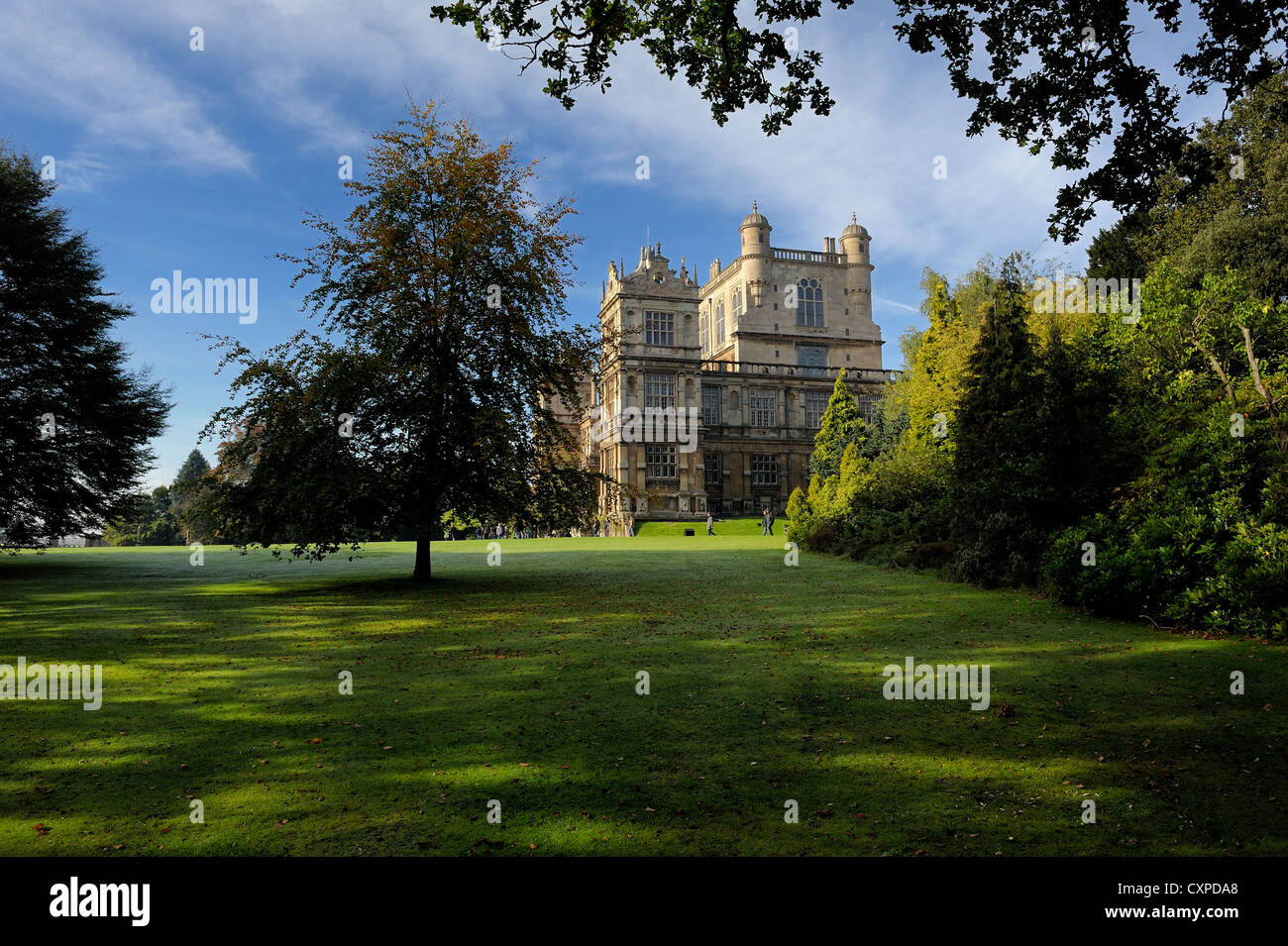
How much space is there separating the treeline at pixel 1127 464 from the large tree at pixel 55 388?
26265mm

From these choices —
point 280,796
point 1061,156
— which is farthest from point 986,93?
point 280,796

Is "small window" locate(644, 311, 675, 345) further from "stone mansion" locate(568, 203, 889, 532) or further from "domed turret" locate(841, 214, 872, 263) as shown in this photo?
"domed turret" locate(841, 214, 872, 263)

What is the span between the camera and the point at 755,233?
63.1m

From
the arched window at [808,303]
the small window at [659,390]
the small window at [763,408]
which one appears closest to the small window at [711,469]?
the small window at [763,408]

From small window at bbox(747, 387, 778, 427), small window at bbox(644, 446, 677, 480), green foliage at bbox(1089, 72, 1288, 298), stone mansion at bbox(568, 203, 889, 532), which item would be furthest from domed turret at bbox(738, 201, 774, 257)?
green foliage at bbox(1089, 72, 1288, 298)

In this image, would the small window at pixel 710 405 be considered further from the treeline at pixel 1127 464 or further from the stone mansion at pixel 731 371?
the treeline at pixel 1127 464

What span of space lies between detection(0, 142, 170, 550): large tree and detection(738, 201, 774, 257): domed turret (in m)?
48.0

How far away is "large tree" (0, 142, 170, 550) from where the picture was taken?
24.1m

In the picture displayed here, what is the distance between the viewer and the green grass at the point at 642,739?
4.49m

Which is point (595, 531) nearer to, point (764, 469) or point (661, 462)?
point (661, 462)

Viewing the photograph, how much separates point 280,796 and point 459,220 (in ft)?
47.4

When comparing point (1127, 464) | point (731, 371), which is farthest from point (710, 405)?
point (1127, 464)

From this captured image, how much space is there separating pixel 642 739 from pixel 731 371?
56.4m

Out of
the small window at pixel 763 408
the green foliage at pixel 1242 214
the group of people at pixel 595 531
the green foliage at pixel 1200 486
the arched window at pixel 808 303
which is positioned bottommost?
the group of people at pixel 595 531
